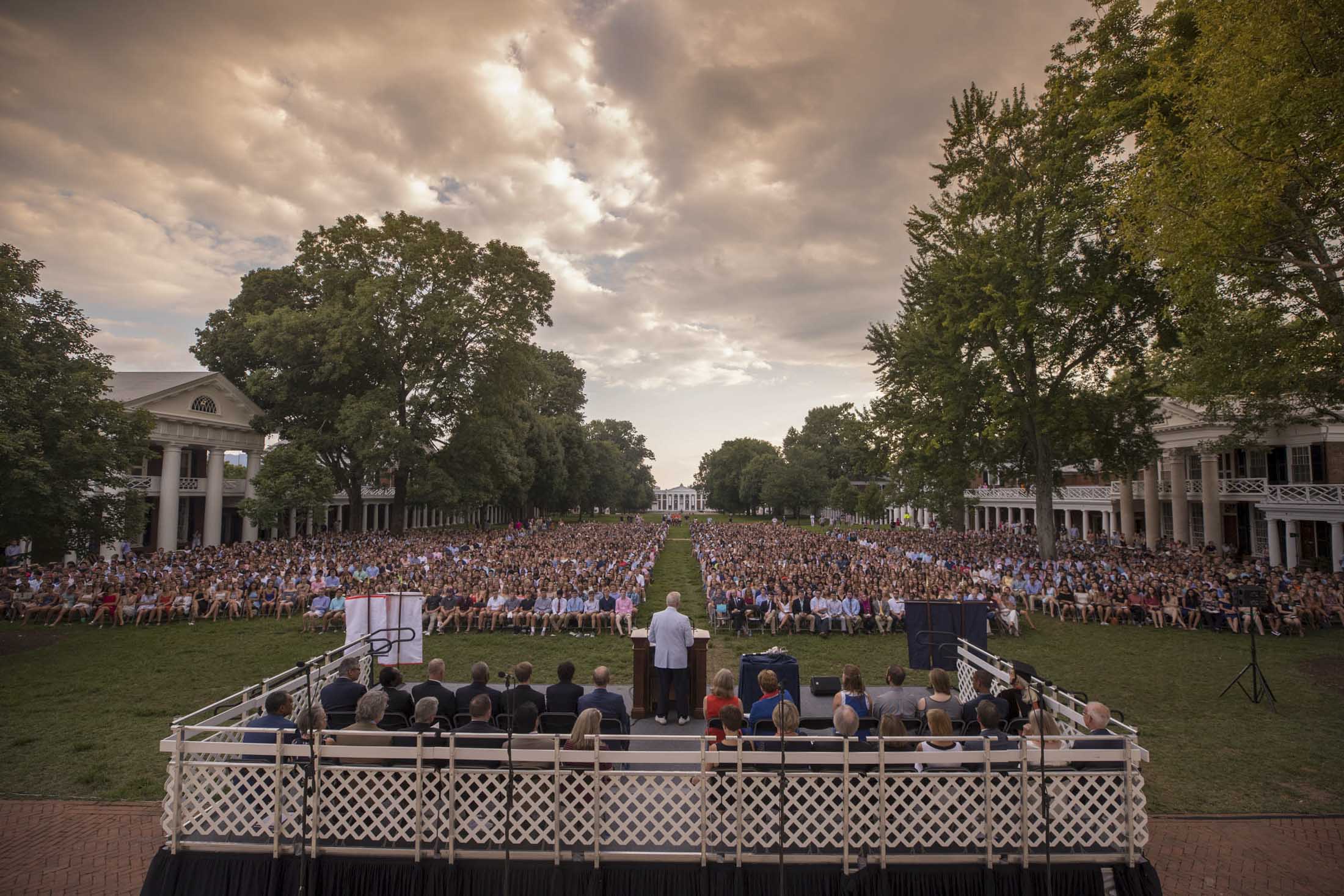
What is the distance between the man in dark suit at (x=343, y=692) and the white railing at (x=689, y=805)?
3.94 feet

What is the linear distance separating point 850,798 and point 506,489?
1878 inches

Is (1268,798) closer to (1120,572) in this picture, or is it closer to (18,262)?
(1120,572)

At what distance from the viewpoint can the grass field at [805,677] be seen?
727 centimetres

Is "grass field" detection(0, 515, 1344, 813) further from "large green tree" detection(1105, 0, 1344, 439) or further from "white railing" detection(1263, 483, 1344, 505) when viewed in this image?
"white railing" detection(1263, 483, 1344, 505)

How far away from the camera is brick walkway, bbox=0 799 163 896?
532cm

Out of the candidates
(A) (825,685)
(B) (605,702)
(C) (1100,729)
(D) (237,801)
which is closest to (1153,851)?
(C) (1100,729)

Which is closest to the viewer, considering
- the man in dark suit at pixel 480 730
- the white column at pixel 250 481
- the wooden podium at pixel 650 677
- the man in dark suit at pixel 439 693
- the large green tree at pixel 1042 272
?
the man in dark suit at pixel 480 730

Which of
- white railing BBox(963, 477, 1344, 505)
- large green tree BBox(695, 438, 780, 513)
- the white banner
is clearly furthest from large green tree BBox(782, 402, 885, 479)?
the white banner

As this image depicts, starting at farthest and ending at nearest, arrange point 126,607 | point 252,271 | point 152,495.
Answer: point 252,271
point 152,495
point 126,607

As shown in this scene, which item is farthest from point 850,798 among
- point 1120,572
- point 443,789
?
point 1120,572

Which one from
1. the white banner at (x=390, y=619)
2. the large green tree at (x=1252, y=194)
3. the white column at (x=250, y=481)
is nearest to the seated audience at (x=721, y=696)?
the white banner at (x=390, y=619)

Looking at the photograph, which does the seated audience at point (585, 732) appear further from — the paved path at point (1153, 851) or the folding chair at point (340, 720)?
the paved path at point (1153, 851)

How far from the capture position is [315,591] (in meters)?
17.9

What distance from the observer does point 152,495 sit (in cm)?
3366
